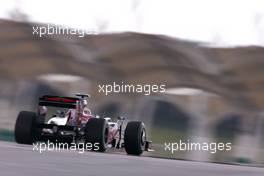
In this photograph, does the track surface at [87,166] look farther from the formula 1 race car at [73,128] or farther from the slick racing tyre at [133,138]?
the slick racing tyre at [133,138]

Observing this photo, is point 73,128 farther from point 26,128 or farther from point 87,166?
point 87,166

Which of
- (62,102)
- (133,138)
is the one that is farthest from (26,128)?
(133,138)

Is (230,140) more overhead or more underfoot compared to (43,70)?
more underfoot

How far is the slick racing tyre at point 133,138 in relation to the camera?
15.6m

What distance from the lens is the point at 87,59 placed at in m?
22.2

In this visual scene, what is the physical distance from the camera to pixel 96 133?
15156mm

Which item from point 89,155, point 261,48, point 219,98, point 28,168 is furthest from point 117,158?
point 261,48

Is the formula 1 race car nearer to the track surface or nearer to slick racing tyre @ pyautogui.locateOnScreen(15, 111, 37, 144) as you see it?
slick racing tyre @ pyautogui.locateOnScreen(15, 111, 37, 144)

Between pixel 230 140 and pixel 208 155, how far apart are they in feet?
2.84

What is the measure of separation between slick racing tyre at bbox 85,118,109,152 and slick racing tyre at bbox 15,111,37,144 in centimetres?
119

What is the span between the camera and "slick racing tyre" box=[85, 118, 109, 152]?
1517 centimetres

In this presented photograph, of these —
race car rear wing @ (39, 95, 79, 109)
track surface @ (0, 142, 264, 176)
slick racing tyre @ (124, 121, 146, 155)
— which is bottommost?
track surface @ (0, 142, 264, 176)

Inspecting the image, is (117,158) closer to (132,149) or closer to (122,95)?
(132,149)

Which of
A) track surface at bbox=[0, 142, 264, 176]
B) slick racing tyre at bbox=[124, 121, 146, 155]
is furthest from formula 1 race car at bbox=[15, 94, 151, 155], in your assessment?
track surface at bbox=[0, 142, 264, 176]
